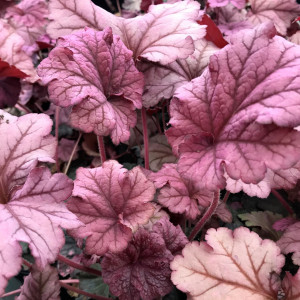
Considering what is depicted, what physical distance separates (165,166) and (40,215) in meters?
0.38

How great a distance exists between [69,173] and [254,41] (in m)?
1.01

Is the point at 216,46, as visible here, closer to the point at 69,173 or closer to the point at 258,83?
the point at 258,83

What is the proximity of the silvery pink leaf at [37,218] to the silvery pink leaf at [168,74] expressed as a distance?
359 millimetres

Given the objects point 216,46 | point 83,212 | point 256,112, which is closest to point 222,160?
point 256,112

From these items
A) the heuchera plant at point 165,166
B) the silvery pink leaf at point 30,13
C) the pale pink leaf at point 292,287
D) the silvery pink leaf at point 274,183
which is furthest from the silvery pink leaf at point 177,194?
the silvery pink leaf at point 30,13

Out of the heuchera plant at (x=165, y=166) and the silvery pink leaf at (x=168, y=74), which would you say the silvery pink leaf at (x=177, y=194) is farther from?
the silvery pink leaf at (x=168, y=74)

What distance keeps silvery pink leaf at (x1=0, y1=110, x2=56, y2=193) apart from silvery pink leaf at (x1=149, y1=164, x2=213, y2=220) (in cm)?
29

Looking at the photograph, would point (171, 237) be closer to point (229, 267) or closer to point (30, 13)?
point (229, 267)

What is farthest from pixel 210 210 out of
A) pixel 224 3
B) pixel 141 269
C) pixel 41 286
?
pixel 224 3

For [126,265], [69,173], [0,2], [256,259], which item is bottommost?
[69,173]

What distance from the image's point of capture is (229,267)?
699 millimetres

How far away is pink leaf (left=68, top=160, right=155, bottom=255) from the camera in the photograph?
77 cm

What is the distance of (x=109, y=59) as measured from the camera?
0.83 metres

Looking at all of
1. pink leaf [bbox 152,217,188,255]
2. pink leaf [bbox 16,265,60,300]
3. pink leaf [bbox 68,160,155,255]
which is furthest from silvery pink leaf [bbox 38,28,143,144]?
pink leaf [bbox 16,265,60,300]
